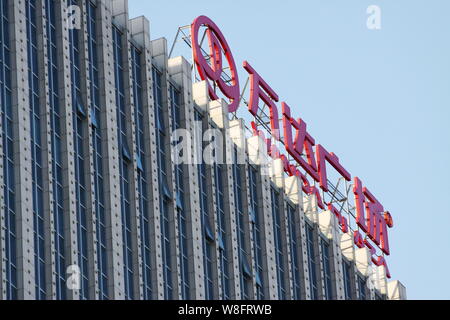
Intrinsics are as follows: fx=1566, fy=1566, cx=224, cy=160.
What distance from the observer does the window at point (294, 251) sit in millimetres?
96562

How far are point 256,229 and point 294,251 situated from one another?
5.92 m

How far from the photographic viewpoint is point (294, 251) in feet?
322

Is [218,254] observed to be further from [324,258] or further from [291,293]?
[324,258]

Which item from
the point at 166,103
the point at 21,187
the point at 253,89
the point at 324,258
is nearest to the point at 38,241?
the point at 21,187

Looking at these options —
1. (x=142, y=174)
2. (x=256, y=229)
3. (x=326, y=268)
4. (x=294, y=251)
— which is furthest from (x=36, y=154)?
(x=326, y=268)

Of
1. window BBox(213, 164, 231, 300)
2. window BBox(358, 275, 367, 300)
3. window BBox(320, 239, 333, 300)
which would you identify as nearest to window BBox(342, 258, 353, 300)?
window BBox(358, 275, 367, 300)

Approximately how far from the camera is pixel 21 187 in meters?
67.4

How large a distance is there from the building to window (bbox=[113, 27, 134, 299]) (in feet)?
0.26

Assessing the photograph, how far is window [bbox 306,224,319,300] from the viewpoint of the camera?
325 feet

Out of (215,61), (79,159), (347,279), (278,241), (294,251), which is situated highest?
(215,61)

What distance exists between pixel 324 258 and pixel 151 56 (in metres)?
23.5

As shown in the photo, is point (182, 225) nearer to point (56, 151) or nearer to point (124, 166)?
point (124, 166)

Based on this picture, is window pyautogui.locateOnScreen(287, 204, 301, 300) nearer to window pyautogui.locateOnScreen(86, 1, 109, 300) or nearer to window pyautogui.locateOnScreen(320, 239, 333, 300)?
window pyautogui.locateOnScreen(320, 239, 333, 300)
